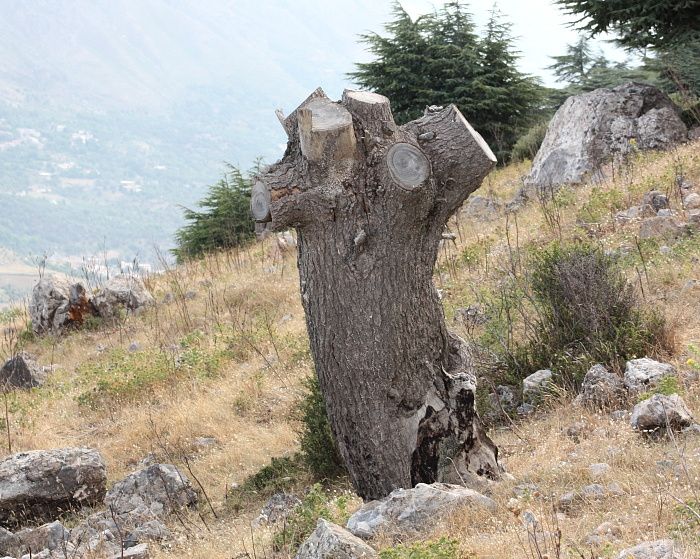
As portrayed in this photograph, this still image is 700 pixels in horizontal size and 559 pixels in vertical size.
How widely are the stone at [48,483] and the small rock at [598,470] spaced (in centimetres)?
389

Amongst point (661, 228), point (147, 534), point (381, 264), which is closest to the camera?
point (381, 264)

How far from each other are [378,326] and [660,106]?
32.2ft

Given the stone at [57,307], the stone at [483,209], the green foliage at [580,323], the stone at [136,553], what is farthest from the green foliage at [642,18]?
the stone at [136,553]

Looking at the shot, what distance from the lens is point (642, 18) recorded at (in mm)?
12516

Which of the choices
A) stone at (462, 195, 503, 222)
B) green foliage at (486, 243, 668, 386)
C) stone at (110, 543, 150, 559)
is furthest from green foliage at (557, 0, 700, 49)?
stone at (110, 543, 150, 559)

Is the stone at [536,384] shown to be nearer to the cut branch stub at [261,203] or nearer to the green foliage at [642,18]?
the cut branch stub at [261,203]

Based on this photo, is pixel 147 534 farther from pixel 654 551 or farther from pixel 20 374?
pixel 20 374

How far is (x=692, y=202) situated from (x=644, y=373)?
13.7 feet

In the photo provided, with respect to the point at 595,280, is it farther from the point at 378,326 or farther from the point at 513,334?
the point at 378,326

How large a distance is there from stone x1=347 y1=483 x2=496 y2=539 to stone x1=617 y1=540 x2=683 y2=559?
3.43 ft

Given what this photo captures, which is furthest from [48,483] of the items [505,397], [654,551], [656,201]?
[656,201]

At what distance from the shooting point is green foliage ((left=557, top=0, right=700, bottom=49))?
12500 mm

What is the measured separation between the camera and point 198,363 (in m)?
9.34

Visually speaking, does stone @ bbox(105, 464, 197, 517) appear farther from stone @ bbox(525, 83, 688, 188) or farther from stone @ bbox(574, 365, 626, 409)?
stone @ bbox(525, 83, 688, 188)
